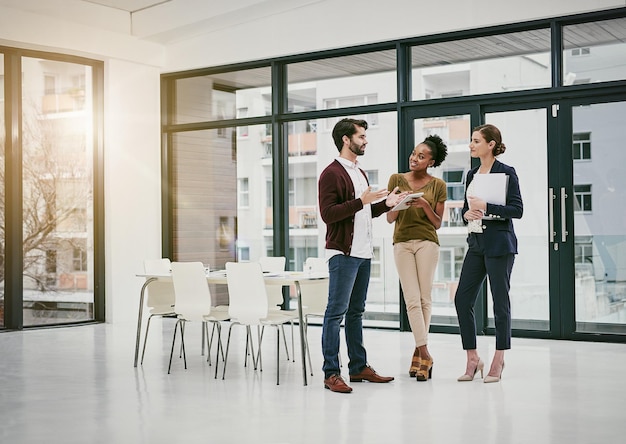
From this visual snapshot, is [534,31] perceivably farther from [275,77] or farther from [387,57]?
[275,77]

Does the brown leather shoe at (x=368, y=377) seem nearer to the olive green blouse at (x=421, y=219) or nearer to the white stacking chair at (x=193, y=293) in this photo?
the olive green blouse at (x=421, y=219)

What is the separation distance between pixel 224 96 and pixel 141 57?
3.97ft

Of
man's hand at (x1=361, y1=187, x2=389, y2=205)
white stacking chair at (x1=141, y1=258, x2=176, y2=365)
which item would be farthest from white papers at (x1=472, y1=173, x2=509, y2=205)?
white stacking chair at (x1=141, y1=258, x2=176, y2=365)

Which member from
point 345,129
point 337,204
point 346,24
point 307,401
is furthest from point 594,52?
point 307,401

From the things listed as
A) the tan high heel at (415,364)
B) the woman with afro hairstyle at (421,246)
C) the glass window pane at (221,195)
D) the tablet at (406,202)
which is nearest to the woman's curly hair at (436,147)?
the woman with afro hairstyle at (421,246)

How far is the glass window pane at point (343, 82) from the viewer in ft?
28.7

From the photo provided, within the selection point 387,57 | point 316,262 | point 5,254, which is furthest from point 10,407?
point 387,57

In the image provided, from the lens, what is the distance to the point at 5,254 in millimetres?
9219

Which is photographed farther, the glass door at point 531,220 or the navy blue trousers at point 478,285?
the glass door at point 531,220

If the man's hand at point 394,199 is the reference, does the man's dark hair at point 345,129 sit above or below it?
above

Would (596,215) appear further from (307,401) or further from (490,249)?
(307,401)

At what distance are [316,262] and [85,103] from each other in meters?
4.82

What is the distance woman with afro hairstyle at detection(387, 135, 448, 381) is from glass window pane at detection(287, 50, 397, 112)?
3.15 metres

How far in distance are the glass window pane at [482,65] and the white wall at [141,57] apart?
1.27 feet
